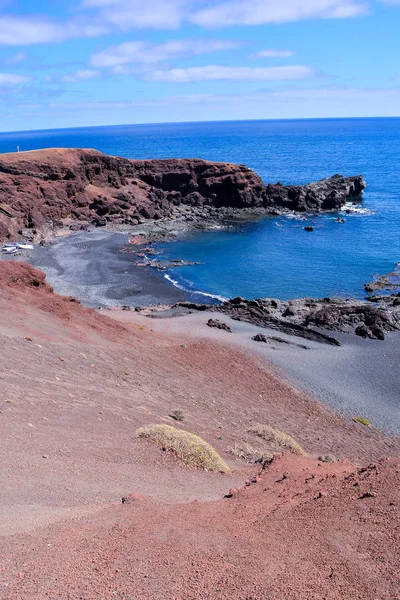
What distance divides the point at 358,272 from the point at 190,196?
3907 centimetres

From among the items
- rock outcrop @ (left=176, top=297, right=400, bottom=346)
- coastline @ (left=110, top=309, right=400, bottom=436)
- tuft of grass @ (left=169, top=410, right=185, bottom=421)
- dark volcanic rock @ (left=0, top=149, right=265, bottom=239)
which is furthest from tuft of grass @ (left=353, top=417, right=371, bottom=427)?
dark volcanic rock @ (left=0, top=149, right=265, bottom=239)

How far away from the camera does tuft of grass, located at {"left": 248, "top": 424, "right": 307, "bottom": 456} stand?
2153 cm

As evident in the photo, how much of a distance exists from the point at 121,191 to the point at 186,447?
71.3 metres

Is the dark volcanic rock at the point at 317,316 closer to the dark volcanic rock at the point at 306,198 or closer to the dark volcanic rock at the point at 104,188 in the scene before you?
the dark volcanic rock at the point at 104,188

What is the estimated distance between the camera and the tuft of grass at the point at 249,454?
65.1 feet

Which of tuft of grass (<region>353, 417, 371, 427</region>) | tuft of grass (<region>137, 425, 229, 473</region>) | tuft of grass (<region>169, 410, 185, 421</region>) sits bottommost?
tuft of grass (<region>353, 417, 371, 427</region>)

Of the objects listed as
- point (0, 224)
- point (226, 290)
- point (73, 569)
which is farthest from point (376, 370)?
point (0, 224)

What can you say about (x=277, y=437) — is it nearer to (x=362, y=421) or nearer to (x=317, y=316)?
(x=362, y=421)

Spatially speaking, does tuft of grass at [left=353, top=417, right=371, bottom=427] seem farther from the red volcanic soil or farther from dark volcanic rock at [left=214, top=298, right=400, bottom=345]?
dark volcanic rock at [left=214, top=298, right=400, bottom=345]

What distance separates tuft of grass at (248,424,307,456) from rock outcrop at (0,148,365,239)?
1979 inches

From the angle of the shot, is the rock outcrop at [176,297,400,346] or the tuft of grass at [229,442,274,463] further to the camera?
the rock outcrop at [176,297,400,346]

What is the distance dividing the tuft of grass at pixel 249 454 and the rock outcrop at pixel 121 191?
169 feet

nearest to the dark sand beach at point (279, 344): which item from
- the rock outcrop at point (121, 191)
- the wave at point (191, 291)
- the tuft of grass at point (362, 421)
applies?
the tuft of grass at point (362, 421)

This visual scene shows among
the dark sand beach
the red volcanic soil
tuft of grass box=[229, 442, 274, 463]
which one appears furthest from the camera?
the dark sand beach
